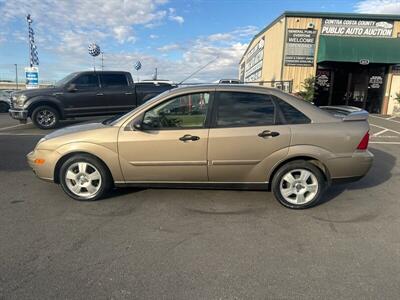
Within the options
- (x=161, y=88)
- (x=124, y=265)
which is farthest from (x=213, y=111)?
(x=161, y=88)

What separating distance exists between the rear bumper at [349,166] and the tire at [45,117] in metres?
9.46

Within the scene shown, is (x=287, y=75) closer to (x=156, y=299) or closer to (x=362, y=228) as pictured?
(x=362, y=228)

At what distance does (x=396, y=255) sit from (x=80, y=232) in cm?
338

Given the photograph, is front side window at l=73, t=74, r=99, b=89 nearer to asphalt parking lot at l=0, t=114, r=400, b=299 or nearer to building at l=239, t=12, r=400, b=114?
asphalt parking lot at l=0, t=114, r=400, b=299

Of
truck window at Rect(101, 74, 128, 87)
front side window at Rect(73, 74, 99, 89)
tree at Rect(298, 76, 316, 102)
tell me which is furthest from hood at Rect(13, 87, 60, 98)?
tree at Rect(298, 76, 316, 102)

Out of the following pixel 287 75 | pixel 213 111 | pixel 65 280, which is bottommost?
pixel 65 280

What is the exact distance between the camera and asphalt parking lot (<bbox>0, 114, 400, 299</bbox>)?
2600 millimetres

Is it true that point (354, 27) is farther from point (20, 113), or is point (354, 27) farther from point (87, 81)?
point (20, 113)

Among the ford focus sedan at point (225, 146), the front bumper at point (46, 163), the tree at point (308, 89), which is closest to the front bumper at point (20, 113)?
the front bumper at point (46, 163)

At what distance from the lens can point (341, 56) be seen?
1692cm

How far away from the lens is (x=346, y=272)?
283 cm

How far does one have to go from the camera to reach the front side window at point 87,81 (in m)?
10.6

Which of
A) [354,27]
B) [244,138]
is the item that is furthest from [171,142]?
[354,27]

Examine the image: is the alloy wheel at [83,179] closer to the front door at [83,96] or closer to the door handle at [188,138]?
the door handle at [188,138]
